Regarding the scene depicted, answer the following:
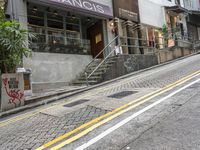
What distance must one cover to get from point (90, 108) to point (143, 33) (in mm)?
15246

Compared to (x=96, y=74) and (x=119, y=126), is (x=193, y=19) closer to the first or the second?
(x=96, y=74)

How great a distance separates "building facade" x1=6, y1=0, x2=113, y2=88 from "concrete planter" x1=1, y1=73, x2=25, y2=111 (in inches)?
122

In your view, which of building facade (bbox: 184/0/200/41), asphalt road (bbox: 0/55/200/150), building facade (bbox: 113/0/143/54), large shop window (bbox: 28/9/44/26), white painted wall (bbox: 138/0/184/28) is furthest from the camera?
building facade (bbox: 184/0/200/41)

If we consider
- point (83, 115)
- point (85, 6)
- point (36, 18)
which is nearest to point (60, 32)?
point (36, 18)

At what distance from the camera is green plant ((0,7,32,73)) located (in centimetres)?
884

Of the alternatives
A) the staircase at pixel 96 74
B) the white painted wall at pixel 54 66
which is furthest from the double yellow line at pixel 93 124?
the white painted wall at pixel 54 66

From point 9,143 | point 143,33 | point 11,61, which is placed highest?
point 143,33

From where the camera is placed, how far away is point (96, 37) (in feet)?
60.8

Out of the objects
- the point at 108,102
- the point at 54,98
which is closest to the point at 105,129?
the point at 108,102

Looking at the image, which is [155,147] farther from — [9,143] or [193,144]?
[9,143]

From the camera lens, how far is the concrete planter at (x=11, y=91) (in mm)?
9094

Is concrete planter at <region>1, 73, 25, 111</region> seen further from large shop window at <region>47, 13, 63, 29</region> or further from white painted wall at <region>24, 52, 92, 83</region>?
large shop window at <region>47, 13, 63, 29</region>

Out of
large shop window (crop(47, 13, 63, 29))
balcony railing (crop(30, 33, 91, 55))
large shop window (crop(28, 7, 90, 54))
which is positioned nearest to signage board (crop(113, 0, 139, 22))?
large shop window (crop(28, 7, 90, 54))

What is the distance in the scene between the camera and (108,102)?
7723 mm
